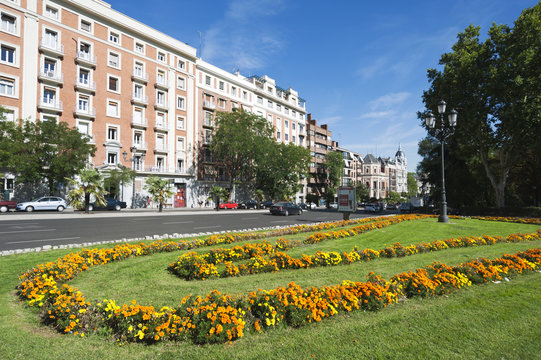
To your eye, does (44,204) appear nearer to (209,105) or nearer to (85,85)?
(85,85)

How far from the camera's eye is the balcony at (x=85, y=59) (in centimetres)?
3216

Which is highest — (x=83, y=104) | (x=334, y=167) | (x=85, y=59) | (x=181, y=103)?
(x=85, y=59)

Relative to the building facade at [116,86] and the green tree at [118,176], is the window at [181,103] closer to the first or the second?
the building facade at [116,86]

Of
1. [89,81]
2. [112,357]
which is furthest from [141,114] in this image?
[112,357]

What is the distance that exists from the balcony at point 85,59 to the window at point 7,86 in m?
6.65

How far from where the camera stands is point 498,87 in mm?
24109

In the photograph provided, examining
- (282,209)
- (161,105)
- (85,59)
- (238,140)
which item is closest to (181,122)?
(161,105)

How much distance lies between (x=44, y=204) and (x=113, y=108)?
13971 millimetres

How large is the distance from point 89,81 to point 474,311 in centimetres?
3965

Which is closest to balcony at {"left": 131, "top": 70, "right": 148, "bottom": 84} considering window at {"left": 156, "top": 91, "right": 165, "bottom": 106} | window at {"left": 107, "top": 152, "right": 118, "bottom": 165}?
window at {"left": 156, "top": 91, "right": 165, "bottom": 106}

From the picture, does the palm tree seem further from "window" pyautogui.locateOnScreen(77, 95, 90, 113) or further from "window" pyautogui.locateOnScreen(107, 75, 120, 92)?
"window" pyautogui.locateOnScreen(107, 75, 120, 92)

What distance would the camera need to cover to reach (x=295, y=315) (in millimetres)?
3865

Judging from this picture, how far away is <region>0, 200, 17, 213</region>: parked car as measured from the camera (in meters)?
25.6

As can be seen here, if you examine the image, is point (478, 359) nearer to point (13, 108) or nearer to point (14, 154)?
point (14, 154)
